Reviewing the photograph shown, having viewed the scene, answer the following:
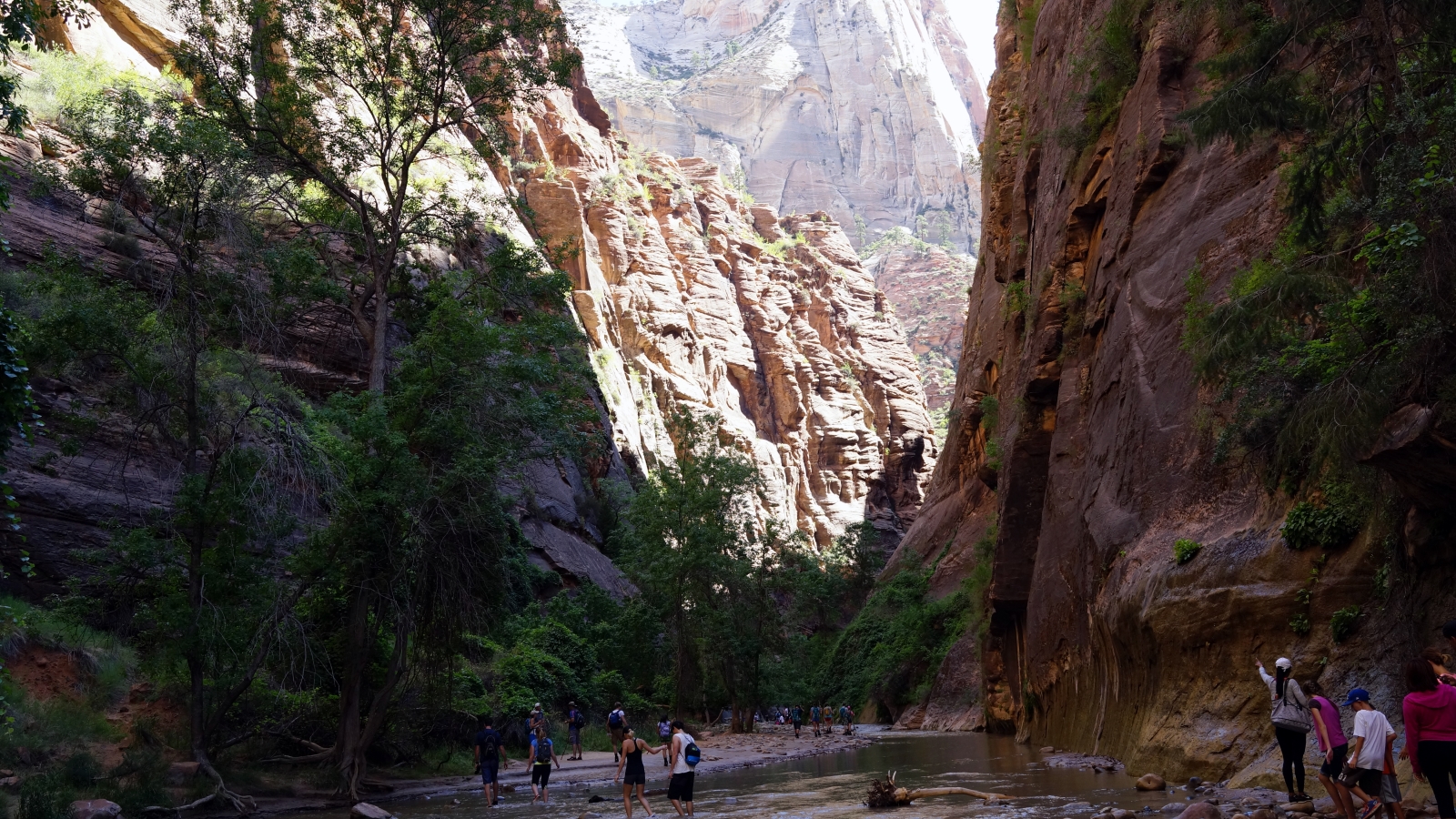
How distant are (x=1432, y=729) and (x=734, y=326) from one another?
89951mm

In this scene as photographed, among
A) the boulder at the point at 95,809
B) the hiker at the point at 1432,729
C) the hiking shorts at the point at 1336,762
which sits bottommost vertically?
the boulder at the point at 95,809

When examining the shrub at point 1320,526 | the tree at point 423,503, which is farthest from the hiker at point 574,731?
the shrub at point 1320,526

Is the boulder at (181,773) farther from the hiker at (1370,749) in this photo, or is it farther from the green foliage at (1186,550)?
the hiker at (1370,749)

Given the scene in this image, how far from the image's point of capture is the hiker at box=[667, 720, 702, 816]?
512 inches

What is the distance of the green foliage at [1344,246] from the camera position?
8.69m

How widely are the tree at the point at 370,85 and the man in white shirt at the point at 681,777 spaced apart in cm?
1105

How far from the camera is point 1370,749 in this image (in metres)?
7.78

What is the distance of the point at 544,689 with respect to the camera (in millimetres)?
29250

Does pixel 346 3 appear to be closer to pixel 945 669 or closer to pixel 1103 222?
pixel 1103 222

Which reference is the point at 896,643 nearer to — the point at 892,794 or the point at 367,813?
the point at 892,794

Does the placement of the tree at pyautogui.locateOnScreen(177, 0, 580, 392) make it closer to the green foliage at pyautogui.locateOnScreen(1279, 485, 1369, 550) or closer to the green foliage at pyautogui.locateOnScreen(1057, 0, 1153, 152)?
the green foliage at pyautogui.locateOnScreen(1057, 0, 1153, 152)

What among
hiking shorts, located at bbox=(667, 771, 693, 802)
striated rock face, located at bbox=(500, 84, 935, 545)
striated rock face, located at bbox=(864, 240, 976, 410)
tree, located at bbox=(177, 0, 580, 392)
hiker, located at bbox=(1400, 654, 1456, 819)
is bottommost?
hiking shorts, located at bbox=(667, 771, 693, 802)

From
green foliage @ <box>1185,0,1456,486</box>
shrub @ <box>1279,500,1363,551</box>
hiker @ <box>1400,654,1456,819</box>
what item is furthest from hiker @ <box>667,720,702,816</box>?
hiker @ <box>1400,654,1456,819</box>

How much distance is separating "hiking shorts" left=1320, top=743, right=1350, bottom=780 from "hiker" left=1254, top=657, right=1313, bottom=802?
1.58 ft
